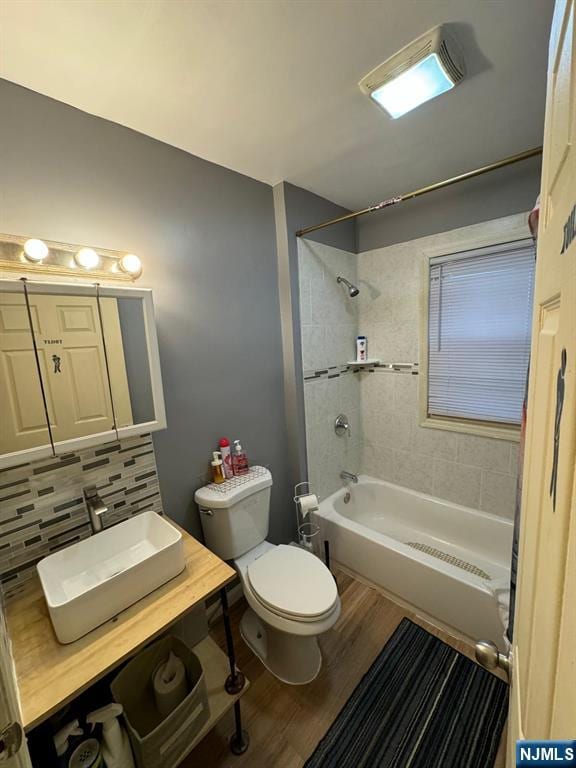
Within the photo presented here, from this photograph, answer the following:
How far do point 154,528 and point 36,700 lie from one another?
22.1 inches

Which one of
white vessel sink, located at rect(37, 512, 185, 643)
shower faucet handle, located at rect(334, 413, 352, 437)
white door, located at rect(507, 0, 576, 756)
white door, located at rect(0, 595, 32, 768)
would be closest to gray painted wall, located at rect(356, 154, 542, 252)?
shower faucet handle, located at rect(334, 413, 352, 437)

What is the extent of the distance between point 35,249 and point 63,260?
9 centimetres

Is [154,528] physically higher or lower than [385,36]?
lower

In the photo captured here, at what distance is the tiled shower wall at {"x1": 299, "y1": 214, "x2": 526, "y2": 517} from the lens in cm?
197

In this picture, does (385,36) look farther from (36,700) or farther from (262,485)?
(36,700)

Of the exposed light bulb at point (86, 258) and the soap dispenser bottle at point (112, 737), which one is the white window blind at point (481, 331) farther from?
the soap dispenser bottle at point (112, 737)

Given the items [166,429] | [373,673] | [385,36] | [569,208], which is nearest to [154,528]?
[166,429]

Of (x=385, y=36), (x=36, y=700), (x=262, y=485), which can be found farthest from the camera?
(x=262, y=485)

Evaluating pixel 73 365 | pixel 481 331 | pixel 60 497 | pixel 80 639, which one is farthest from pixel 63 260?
pixel 481 331

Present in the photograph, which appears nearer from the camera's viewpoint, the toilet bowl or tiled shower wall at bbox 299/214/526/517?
the toilet bowl

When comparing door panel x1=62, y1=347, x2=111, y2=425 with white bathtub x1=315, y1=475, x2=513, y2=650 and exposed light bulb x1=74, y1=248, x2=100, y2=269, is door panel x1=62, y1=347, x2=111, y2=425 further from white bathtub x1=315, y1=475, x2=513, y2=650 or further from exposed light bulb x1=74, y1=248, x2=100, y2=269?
white bathtub x1=315, y1=475, x2=513, y2=650

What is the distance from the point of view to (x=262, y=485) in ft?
5.28

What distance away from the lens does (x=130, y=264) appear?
1.25m

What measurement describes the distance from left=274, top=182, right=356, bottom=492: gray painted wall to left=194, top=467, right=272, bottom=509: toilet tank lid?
0.40 m
